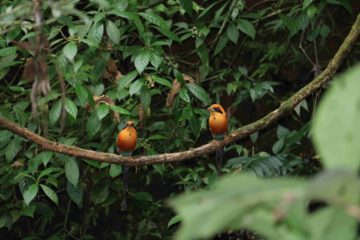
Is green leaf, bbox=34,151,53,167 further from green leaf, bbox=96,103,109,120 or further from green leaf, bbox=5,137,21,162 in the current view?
green leaf, bbox=96,103,109,120

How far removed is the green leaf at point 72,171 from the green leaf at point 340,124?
2.40m

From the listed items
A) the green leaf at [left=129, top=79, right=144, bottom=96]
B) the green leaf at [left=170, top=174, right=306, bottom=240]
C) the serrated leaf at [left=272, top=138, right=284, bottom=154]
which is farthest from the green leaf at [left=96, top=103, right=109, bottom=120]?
the green leaf at [left=170, top=174, right=306, bottom=240]

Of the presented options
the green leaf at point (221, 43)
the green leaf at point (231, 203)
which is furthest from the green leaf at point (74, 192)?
the green leaf at point (231, 203)

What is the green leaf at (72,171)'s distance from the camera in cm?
274

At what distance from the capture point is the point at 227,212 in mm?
372

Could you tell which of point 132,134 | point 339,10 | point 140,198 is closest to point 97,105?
point 132,134

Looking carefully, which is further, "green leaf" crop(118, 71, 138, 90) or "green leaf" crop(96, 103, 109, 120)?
"green leaf" crop(118, 71, 138, 90)

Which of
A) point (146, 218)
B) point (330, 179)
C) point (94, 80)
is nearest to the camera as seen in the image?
point (330, 179)

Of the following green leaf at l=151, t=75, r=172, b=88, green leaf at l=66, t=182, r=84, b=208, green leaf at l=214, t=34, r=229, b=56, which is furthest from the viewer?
green leaf at l=214, t=34, r=229, b=56

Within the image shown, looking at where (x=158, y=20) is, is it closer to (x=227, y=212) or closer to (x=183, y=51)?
(x=183, y=51)

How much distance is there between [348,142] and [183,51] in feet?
11.2

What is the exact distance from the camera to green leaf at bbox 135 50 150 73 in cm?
257

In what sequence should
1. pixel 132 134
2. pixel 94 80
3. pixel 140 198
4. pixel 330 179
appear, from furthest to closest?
pixel 140 198 → pixel 94 80 → pixel 132 134 → pixel 330 179

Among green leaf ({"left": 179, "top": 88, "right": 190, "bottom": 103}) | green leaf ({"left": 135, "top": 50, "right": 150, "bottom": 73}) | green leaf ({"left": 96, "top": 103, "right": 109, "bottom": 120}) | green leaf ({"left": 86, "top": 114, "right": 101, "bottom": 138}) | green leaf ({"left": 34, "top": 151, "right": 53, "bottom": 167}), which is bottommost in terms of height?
green leaf ({"left": 34, "top": 151, "right": 53, "bottom": 167})
